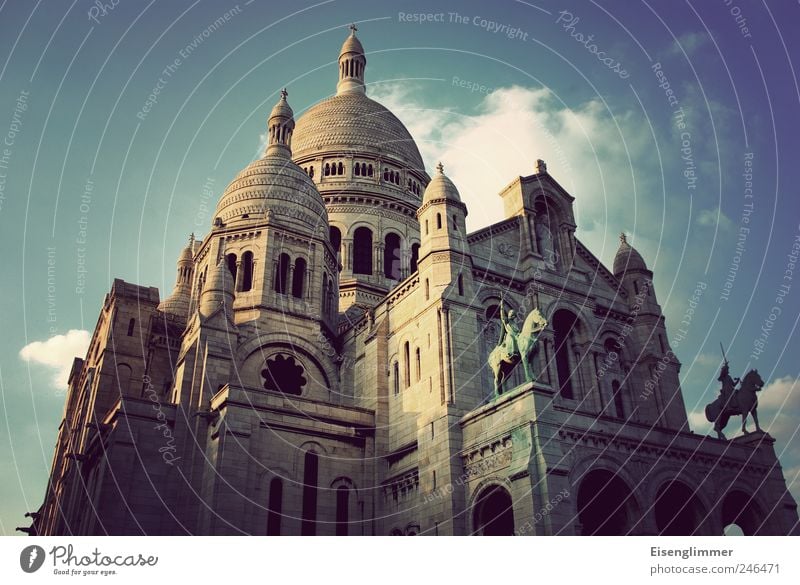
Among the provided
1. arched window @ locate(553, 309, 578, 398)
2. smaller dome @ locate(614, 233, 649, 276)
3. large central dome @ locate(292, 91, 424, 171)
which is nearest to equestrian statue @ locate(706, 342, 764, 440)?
arched window @ locate(553, 309, 578, 398)

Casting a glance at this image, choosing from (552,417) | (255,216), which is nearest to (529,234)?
(552,417)

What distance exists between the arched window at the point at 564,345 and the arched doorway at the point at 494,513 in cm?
745

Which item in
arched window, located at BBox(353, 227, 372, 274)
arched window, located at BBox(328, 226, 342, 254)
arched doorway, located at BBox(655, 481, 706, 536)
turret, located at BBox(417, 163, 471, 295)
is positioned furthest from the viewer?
arched window, located at BBox(328, 226, 342, 254)

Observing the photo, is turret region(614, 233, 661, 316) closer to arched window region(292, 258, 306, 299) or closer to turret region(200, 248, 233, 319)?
arched window region(292, 258, 306, 299)

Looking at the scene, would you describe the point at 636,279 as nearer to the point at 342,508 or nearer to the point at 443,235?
the point at 443,235

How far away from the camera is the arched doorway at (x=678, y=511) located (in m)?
25.7

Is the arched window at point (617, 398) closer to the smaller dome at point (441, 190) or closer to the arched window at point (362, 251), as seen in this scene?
the smaller dome at point (441, 190)

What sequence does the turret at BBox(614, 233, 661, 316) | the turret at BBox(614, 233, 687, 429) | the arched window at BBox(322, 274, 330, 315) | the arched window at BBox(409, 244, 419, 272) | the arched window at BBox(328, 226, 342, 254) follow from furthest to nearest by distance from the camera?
the arched window at BBox(409, 244, 419, 272), the arched window at BBox(328, 226, 342, 254), the arched window at BBox(322, 274, 330, 315), the turret at BBox(614, 233, 661, 316), the turret at BBox(614, 233, 687, 429)

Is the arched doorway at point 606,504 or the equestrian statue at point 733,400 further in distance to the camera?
the equestrian statue at point 733,400

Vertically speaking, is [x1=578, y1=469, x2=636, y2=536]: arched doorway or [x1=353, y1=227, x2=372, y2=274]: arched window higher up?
[x1=353, y1=227, x2=372, y2=274]: arched window

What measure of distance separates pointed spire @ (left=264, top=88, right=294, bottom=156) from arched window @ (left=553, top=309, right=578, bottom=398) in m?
21.5

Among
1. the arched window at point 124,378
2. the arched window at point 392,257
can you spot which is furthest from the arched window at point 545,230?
the arched window at point 124,378

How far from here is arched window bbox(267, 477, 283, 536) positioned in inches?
1085
